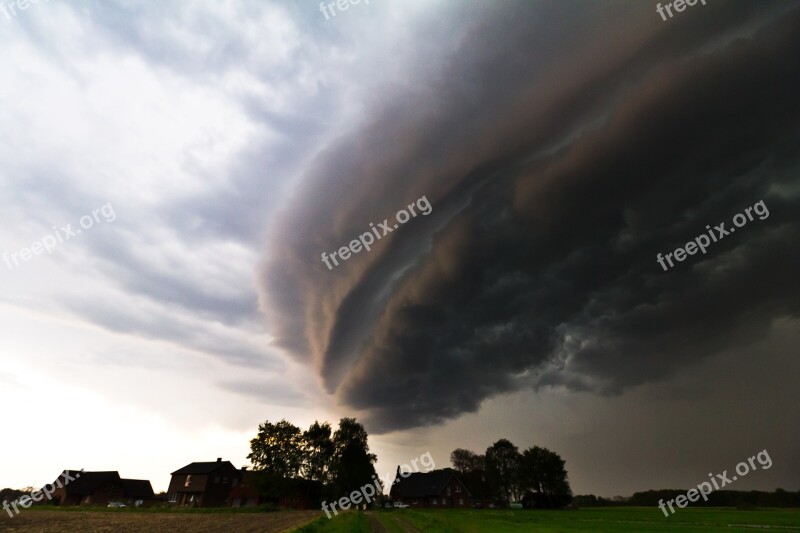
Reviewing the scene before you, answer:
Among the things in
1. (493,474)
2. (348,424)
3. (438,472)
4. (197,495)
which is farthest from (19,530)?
(493,474)

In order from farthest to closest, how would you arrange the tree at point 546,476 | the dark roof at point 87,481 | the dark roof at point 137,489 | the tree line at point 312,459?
the tree at point 546,476
the dark roof at point 137,489
the dark roof at point 87,481
the tree line at point 312,459

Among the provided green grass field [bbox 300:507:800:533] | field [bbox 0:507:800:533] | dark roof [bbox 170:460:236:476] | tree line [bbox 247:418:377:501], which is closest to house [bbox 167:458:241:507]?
dark roof [bbox 170:460:236:476]

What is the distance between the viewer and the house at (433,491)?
115375 millimetres

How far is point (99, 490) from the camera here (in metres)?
107

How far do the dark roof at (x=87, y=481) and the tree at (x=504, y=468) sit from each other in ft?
404

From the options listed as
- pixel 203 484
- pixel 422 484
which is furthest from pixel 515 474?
pixel 203 484

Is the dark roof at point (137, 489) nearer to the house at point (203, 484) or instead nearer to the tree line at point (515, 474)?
the house at point (203, 484)

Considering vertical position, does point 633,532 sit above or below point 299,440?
below

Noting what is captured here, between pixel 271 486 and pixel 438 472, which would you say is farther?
pixel 438 472

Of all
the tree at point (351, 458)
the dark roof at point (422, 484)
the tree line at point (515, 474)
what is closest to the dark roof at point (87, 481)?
the tree at point (351, 458)

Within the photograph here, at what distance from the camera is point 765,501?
13588 centimetres

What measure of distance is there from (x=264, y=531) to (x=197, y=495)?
84.0 m

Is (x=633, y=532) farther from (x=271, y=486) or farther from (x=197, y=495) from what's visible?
(x=197, y=495)

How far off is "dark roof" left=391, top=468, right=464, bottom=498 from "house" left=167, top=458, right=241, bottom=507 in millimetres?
47695
